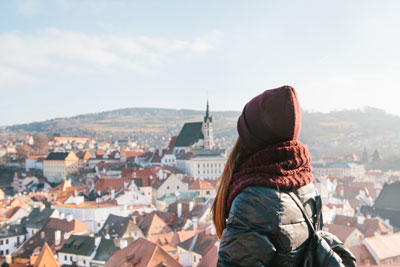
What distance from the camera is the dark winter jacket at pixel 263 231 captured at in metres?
1.50

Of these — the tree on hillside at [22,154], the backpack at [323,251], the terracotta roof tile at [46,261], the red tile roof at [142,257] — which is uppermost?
the backpack at [323,251]

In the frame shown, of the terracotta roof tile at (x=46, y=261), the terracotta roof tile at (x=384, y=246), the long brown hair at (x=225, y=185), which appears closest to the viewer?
the long brown hair at (x=225, y=185)

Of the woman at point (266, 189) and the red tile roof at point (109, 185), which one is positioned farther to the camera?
the red tile roof at point (109, 185)

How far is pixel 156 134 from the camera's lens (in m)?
155

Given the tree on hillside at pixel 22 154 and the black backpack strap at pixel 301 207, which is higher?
the black backpack strap at pixel 301 207

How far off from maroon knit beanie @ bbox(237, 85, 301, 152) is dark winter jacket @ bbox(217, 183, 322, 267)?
0.21m

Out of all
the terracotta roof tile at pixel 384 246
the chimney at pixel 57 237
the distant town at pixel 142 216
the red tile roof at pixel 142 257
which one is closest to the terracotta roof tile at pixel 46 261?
the distant town at pixel 142 216

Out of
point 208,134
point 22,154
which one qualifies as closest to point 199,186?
point 208,134

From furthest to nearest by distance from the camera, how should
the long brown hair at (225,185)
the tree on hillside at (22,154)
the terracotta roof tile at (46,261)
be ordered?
1. the tree on hillside at (22,154)
2. the terracotta roof tile at (46,261)
3. the long brown hair at (225,185)

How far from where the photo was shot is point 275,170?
1656 millimetres

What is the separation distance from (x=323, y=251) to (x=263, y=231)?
262 mm

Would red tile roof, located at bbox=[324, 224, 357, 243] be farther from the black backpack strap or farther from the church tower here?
the church tower

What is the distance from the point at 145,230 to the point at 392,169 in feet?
208

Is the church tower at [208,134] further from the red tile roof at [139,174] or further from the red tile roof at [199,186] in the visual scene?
the red tile roof at [199,186]
